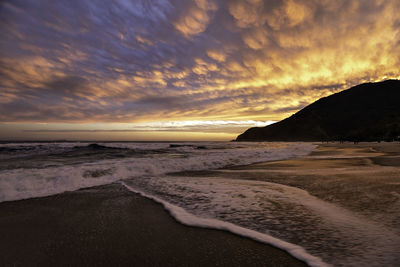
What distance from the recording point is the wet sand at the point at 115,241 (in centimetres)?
213

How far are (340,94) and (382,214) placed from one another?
208m

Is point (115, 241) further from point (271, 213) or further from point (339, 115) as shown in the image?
point (339, 115)

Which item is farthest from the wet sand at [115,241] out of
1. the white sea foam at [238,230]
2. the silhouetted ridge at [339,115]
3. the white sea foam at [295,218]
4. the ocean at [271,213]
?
the silhouetted ridge at [339,115]

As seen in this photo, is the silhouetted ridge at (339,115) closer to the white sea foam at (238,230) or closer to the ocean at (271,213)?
the ocean at (271,213)

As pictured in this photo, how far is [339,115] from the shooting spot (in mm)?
151750

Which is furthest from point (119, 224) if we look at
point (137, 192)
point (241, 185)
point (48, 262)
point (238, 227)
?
point (241, 185)

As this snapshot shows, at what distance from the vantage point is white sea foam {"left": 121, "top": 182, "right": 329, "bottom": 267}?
7.04 ft

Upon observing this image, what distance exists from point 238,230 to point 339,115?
17884 cm

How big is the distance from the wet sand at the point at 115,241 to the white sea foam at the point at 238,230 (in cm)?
10

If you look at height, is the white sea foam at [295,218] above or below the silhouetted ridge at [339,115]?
below

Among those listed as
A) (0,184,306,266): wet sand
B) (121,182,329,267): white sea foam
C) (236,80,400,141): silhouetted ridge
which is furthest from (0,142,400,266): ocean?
(236,80,400,141): silhouetted ridge

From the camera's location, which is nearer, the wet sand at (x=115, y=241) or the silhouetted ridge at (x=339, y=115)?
the wet sand at (x=115, y=241)

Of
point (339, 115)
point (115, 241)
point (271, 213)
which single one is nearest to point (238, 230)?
point (271, 213)

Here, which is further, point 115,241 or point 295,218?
point 295,218
